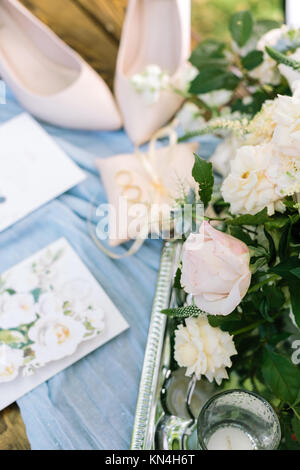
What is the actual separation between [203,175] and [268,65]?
8.6 inches

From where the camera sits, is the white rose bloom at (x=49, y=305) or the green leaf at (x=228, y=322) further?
the white rose bloom at (x=49, y=305)

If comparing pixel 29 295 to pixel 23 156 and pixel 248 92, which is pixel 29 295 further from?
pixel 248 92

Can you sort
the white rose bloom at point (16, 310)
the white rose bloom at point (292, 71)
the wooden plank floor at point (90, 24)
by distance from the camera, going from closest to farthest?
the white rose bloom at point (292, 71), the white rose bloom at point (16, 310), the wooden plank floor at point (90, 24)

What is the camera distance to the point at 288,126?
32cm

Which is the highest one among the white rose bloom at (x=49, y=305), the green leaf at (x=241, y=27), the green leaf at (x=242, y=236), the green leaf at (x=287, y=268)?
the green leaf at (x=241, y=27)

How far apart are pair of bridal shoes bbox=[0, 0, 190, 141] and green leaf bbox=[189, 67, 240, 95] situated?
0.28 feet

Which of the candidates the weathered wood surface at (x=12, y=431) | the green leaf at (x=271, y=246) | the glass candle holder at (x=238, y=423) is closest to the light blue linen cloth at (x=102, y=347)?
the weathered wood surface at (x=12, y=431)

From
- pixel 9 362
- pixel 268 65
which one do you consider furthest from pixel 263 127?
pixel 9 362

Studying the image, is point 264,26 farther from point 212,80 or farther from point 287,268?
point 287,268

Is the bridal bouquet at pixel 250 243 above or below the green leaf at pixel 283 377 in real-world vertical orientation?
above

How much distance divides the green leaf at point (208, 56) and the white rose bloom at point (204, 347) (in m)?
0.33

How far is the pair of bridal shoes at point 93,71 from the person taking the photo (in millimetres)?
634

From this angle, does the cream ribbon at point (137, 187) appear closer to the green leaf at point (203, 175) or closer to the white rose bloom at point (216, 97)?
the white rose bloom at point (216, 97)

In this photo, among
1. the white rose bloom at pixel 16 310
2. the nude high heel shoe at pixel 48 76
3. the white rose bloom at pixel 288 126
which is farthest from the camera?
the nude high heel shoe at pixel 48 76
